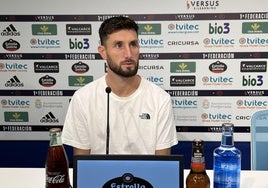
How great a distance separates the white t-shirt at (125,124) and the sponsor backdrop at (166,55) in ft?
3.21

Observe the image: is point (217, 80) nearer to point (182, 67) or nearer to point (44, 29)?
point (182, 67)

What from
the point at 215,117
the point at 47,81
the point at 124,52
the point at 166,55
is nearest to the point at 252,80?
the point at 215,117

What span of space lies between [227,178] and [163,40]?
1.87 meters

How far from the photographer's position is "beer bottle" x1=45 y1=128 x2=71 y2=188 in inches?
45.7

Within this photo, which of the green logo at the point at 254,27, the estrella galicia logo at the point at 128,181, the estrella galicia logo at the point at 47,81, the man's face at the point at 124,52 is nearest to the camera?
the estrella galicia logo at the point at 128,181

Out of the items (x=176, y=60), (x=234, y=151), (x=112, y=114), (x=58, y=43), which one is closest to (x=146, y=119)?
(x=112, y=114)

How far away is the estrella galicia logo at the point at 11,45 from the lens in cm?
302

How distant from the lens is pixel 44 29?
2992 millimetres

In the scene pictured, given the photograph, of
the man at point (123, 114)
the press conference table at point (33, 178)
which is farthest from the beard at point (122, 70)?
the press conference table at point (33, 178)

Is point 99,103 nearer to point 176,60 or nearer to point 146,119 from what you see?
point 146,119

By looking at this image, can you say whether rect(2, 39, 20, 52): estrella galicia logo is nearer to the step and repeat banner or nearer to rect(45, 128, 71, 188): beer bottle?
the step and repeat banner

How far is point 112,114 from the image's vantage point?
6.64 ft

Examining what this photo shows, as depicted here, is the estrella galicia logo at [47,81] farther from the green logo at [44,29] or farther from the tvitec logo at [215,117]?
the tvitec logo at [215,117]

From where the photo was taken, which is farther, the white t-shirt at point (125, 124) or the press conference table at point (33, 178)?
the white t-shirt at point (125, 124)
